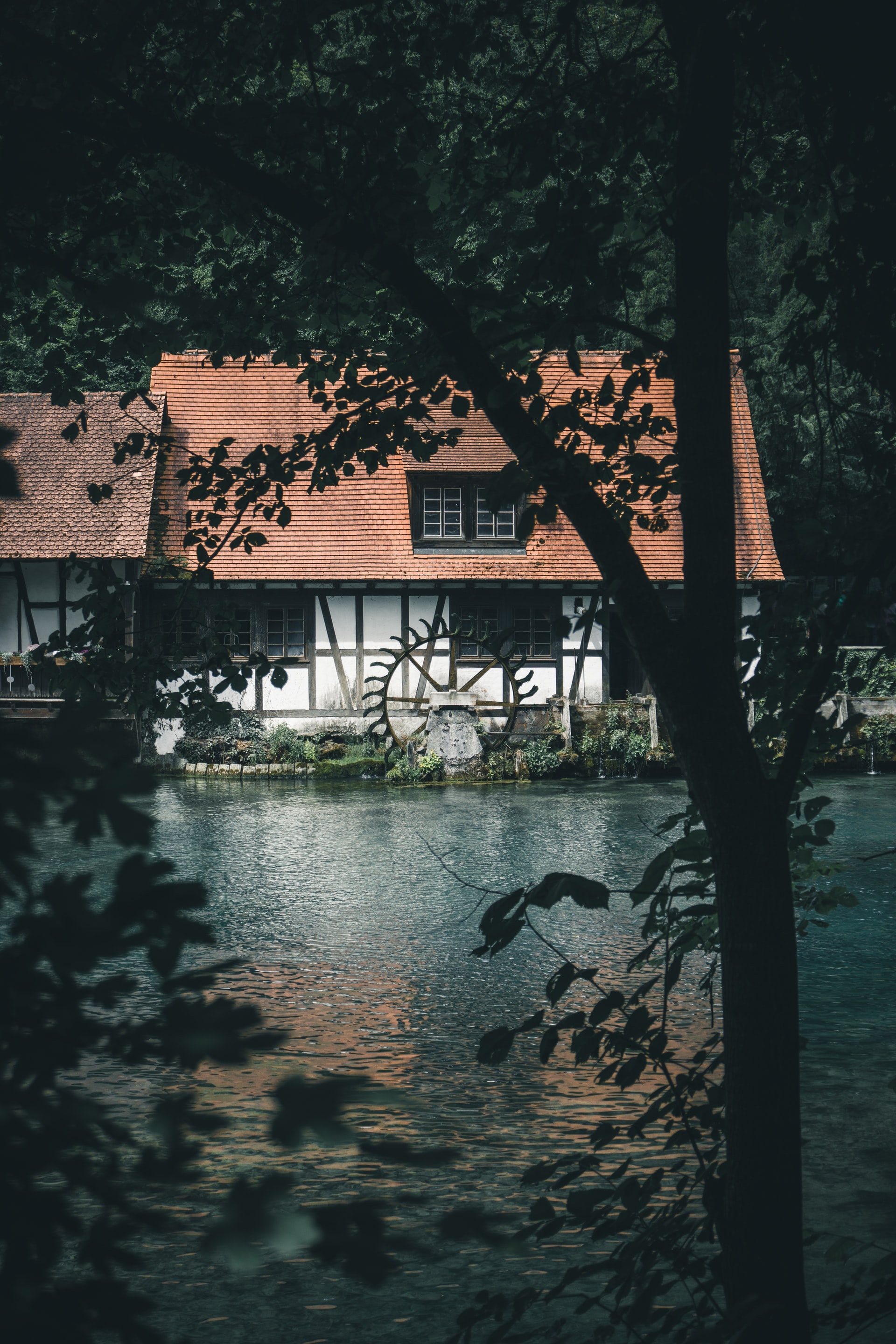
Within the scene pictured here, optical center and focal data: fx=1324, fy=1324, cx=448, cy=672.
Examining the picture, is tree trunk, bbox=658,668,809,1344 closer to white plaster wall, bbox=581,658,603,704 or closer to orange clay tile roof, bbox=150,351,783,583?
orange clay tile roof, bbox=150,351,783,583

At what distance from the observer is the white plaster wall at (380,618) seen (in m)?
25.0

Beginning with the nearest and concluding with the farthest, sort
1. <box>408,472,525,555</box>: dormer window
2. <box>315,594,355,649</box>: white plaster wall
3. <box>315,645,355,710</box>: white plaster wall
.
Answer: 1. <box>315,645,355,710</box>: white plaster wall
2. <box>315,594,355,649</box>: white plaster wall
3. <box>408,472,525,555</box>: dormer window

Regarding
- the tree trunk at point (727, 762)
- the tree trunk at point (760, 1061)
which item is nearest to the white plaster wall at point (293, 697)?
the tree trunk at point (727, 762)

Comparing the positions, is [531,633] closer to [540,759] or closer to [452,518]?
[452,518]

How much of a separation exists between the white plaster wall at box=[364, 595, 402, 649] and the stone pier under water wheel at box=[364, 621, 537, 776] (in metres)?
0.36

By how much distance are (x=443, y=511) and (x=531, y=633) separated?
2951 millimetres

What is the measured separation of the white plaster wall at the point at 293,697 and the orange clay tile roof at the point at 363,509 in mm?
1861

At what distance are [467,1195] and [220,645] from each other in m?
2.96

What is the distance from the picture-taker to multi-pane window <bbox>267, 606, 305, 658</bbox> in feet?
82.4

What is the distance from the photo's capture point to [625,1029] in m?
3.11

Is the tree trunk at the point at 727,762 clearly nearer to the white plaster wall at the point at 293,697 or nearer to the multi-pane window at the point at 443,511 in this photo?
the white plaster wall at the point at 293,697

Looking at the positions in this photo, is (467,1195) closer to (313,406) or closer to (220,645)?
(220,645)

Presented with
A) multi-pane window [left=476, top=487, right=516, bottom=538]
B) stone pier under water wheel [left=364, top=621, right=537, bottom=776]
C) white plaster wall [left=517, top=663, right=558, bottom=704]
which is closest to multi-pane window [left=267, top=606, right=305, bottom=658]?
stone pier under water wheel [left=364, top=621, right=537, bottom=776]

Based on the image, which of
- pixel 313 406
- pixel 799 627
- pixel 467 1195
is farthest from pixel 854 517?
pixel 313 406
